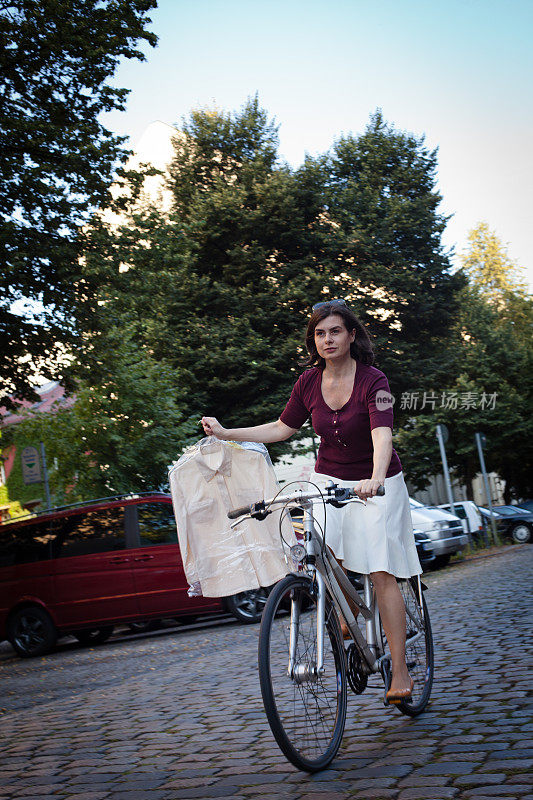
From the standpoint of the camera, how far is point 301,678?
136 inches

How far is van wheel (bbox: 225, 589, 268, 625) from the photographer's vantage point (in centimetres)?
1160

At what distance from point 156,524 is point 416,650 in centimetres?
789

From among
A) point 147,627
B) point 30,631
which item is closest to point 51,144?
point 30,631

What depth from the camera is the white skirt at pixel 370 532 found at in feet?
13.1

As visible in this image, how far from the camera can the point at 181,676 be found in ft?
24.3

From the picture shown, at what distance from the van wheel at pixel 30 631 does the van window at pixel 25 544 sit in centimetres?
70

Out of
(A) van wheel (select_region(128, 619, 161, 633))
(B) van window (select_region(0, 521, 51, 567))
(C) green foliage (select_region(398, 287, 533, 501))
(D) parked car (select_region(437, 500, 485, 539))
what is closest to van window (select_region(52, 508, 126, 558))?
(B) van window (select_region(0, 521, 51, 567))

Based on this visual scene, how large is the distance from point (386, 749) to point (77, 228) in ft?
37.6

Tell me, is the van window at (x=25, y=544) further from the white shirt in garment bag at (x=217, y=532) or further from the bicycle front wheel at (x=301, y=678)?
the bicycle front wheel at (x=301, y=678)

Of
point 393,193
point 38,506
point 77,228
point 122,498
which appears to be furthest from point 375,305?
point 38,506

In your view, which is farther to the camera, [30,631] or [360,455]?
[30,631]

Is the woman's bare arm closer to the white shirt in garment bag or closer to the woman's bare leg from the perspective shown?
the white shirt in garment bag

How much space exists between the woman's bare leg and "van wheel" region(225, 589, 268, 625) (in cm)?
762

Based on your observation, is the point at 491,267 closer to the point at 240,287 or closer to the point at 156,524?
the point at 240,287
